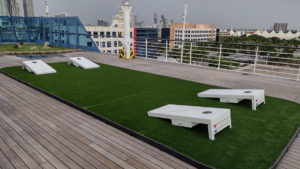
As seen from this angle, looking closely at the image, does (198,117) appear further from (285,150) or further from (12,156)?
(12,156)

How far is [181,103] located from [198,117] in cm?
145

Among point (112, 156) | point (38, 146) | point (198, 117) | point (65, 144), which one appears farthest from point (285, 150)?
point (38, 146)

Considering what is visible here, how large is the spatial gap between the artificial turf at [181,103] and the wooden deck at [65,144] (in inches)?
11.6

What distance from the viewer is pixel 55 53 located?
494 inches

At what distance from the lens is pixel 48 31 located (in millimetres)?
16250

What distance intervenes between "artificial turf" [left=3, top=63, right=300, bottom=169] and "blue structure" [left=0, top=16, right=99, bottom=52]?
7594 mm

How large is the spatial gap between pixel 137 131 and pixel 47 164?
1.29 meters

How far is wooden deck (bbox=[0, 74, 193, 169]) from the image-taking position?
250 cm

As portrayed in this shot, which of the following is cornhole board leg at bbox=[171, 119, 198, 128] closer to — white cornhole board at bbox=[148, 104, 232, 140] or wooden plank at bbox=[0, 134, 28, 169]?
white cornhole board at bbox=[148, 104, 232, 140]

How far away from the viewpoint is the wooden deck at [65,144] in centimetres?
250

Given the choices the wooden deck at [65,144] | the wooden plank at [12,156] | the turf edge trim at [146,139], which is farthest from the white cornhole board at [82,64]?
the wooden plank at [12,156]

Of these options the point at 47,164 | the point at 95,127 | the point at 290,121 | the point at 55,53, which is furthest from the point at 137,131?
the point at 55,53

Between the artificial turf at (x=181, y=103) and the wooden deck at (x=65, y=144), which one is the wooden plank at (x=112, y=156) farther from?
the artificial turf at (x=181, y=103)

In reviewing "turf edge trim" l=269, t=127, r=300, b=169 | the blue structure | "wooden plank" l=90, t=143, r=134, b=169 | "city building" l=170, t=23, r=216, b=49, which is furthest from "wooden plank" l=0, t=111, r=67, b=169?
"city building" l=170, t=23, r=216, b=49
